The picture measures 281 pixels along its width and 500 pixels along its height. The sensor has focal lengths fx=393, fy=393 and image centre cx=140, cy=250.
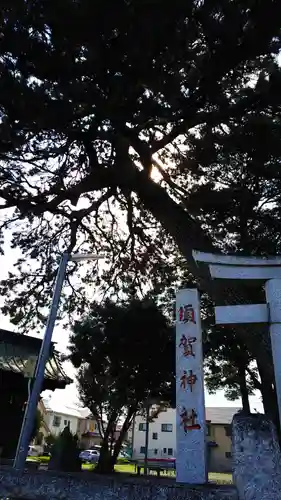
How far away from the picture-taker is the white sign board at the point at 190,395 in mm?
4668

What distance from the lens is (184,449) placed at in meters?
4.79

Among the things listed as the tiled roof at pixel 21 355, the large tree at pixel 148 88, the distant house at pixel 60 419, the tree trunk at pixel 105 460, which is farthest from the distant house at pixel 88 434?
the large tree at pixel 148 88

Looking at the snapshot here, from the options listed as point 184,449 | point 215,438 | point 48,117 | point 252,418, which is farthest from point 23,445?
point 215,438

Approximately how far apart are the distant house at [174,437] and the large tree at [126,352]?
60.4 feet

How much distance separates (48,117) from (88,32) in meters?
1.53

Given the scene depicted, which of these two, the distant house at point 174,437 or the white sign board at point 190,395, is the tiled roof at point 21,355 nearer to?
the white sign board at point 190,395

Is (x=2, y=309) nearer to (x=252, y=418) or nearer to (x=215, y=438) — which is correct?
(x=252, y=418)

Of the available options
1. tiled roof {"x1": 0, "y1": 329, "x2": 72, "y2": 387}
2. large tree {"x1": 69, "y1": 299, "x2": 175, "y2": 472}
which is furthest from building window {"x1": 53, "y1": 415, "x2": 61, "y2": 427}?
tiled roof {"x1": 0, "y1": 329, "x2": 72, "y2": 387}

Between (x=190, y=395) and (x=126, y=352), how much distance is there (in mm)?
7275

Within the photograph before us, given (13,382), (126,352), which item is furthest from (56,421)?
(13,382)

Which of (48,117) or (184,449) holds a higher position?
(48,117)

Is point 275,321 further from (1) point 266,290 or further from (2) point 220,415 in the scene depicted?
(2) point 220,415

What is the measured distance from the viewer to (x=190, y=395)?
16.7ft

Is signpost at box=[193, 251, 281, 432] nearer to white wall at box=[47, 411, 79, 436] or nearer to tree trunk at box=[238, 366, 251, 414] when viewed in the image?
tree trunk at box=[238, 366, 251, 414]
